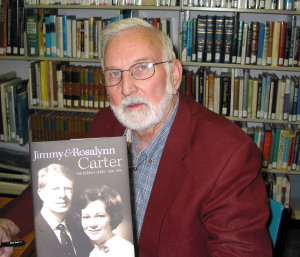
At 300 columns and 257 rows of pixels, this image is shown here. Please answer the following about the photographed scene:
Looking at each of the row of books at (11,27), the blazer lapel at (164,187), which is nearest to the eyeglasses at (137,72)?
the blazer lapel at (164,187)

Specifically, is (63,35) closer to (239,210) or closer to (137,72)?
(137,72)

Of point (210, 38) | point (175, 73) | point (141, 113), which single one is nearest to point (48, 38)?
point (210, 38)

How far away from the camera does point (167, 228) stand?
1194 mm

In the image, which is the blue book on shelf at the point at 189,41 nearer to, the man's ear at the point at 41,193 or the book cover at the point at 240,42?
the book cover at the point at 240,42

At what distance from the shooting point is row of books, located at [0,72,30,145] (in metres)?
3.03

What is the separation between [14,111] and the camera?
307 centimetres

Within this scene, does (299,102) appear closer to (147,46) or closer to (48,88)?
(147,46)

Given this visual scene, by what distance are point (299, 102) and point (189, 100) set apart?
1647mm

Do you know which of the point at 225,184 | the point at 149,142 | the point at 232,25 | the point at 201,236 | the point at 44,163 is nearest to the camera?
the point at 44,163

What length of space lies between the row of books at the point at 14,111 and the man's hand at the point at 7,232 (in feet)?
6.71

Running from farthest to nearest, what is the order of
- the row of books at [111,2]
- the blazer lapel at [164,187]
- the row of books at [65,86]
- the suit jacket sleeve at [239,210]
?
1. the row of books at [65,86]
2. the row of books at [111,2]
3. the blazer lapel at [164,187]
4. the suit jacket sleeve at [239,210]

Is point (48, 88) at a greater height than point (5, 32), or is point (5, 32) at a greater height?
point (5, 32)

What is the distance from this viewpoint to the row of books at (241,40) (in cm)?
260

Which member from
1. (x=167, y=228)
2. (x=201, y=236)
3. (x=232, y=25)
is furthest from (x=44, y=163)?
(x=232, y=25)
